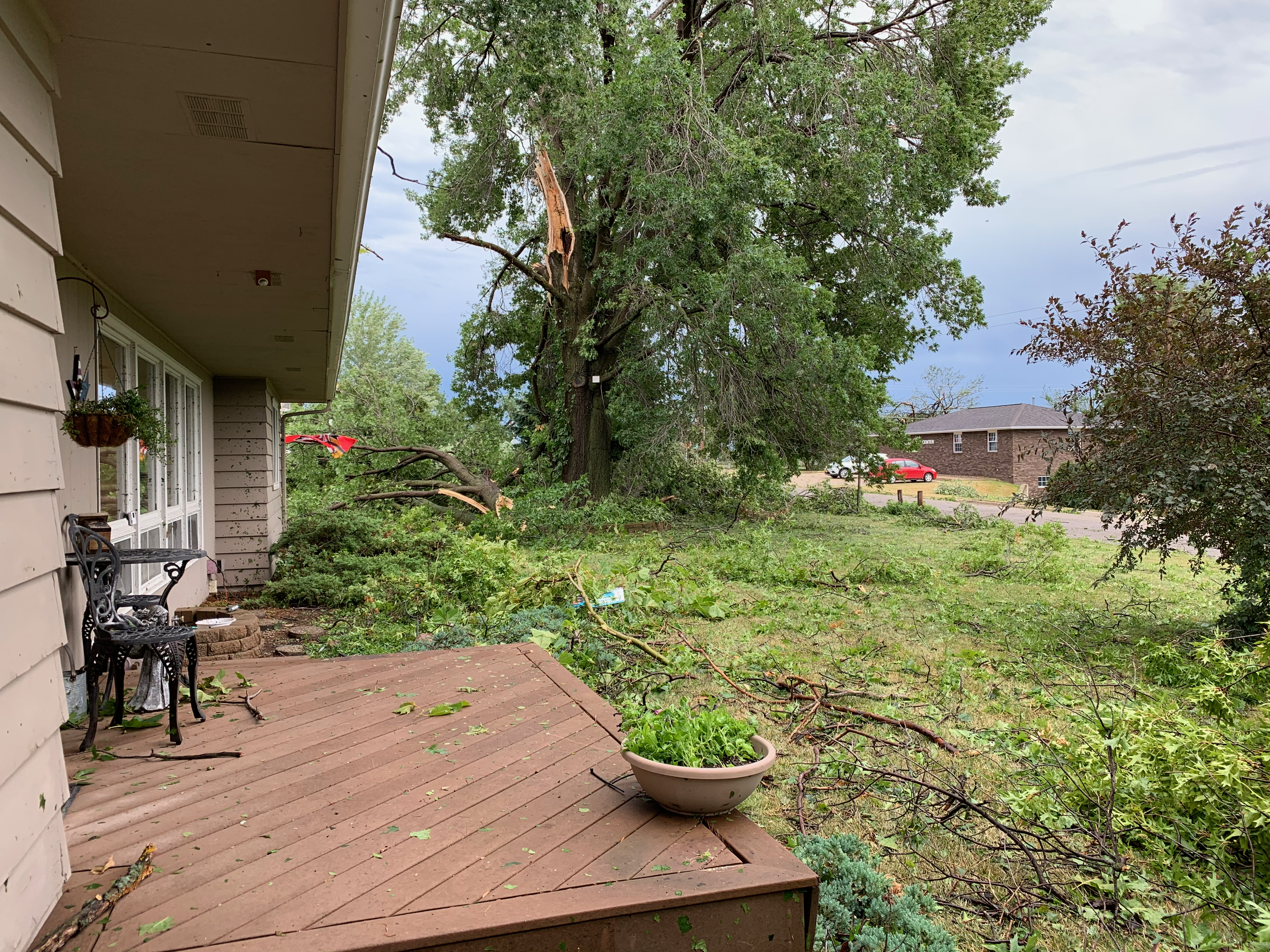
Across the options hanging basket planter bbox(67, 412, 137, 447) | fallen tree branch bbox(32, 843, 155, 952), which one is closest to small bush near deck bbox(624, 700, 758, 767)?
fallen tree branch bbox(32, 843, 155, 952)

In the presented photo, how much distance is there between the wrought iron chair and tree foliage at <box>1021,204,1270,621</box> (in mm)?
6112

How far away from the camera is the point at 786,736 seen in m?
4.16

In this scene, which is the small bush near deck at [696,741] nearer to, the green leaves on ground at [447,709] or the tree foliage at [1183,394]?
the green leaves on ground at [447,709]

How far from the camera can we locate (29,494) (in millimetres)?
1835

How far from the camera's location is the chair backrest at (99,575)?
10.9 feet

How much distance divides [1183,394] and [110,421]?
22.2 ft

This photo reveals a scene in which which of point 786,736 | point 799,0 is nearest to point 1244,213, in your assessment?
point 786,736

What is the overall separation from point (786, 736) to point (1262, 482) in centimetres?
386

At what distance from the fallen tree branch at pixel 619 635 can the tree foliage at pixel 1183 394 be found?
11.8 ft

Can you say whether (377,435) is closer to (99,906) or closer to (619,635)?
(619,635)

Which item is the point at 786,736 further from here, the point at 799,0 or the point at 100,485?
the point at 799,0

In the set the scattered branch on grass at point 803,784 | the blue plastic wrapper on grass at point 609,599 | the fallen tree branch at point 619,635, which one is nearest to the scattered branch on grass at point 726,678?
the fallen tree branch at point 619,635

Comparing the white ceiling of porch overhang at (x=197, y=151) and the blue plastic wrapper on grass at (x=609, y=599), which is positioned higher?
the white ceiling of porch overhang at (x=197, y=151)

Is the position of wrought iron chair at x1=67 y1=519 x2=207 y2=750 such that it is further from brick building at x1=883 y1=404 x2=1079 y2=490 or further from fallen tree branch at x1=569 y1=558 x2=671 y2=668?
brick building at x1=883 y1=404 x2=1079 y2=490
